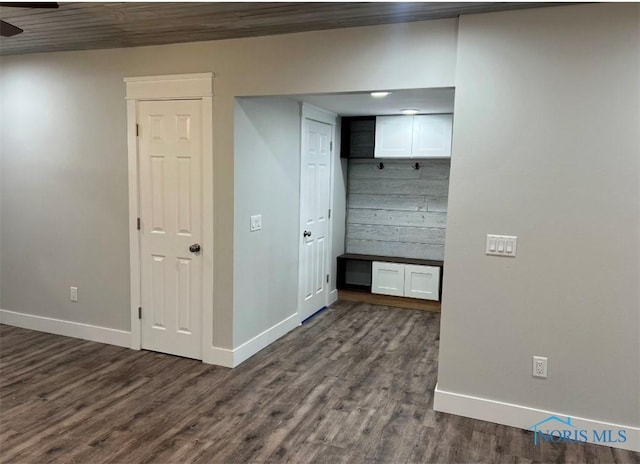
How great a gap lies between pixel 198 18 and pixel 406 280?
11.3ft

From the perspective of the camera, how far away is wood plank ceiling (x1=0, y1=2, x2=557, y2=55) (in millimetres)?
2689

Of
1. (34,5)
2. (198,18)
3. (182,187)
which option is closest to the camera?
(34,5)

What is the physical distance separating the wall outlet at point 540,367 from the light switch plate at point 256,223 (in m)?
2.17

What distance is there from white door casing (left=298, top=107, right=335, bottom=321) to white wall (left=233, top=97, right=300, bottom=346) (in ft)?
0.43

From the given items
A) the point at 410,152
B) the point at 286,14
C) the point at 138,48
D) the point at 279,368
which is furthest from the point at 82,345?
the point at 410,152

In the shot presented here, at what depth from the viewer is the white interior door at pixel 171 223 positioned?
12.1 feet

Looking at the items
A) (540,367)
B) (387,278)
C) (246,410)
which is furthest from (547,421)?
(387,278)

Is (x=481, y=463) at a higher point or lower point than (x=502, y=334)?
lower

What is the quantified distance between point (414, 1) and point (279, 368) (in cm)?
265

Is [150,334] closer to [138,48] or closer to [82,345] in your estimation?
[82,345]

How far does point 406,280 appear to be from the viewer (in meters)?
5.38

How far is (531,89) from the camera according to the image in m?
2.71

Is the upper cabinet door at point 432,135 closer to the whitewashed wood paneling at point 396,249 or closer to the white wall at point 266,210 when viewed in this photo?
the whitewashed wood paneling at point 396,249

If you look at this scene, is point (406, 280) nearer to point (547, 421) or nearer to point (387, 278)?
point (387, 278)
